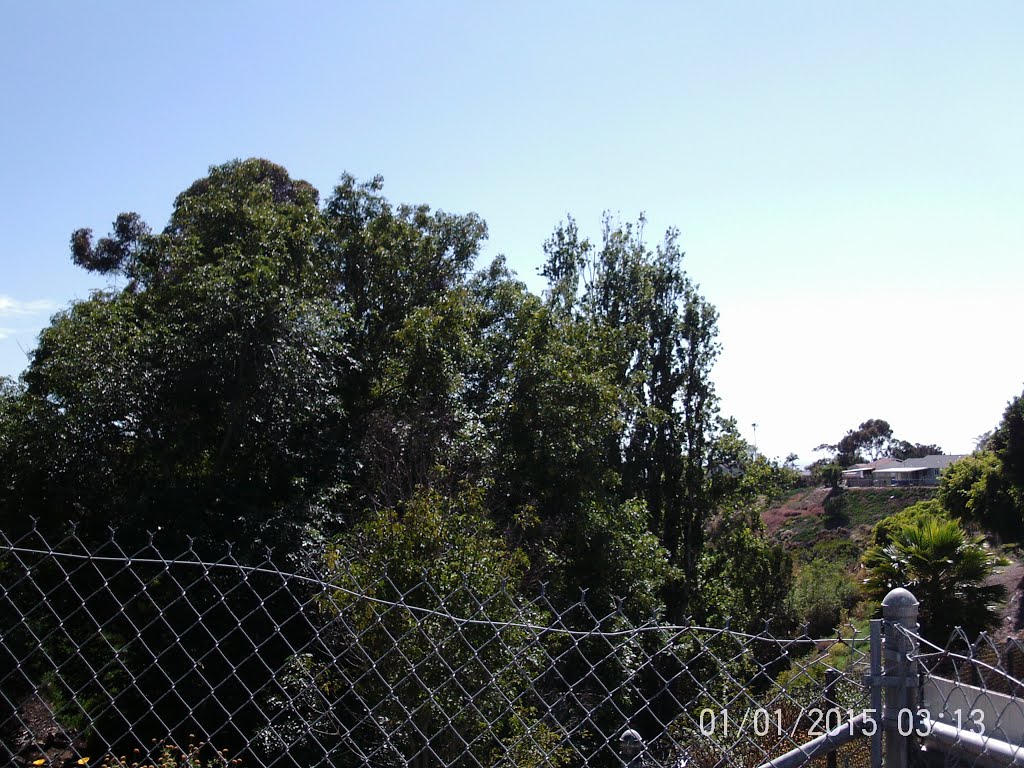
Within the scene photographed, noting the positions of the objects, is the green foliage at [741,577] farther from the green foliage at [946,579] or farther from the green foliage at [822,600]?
the green foliage at [946,579]

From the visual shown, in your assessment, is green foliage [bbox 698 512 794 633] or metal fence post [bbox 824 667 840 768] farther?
→ green foliage [bbox 698 512 794 633]

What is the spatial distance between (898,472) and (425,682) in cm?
4890

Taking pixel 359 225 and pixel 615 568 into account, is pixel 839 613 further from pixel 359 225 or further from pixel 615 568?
pixel 359 225

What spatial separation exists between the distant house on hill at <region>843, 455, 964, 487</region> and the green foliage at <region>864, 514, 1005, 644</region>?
119 ft

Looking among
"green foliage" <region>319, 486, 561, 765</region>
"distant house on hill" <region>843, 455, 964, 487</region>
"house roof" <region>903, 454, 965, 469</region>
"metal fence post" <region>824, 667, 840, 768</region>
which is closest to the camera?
"metal fence post" <region>824, 667, 840, 768</region>

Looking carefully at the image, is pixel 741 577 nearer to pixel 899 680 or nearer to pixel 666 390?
pixel 666 390

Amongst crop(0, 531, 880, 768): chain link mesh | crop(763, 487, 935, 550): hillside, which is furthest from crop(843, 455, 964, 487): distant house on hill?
crop(0, 531, 880, 768): chain link mesh

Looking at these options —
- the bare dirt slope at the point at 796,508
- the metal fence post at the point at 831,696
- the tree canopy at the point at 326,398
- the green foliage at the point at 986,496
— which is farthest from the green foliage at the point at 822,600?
the metal fence post at the point at 831,696

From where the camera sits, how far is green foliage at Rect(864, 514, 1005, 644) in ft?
30.9

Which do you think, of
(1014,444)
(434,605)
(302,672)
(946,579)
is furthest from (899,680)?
(1014,444)

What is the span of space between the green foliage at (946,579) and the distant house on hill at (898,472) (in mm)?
36388

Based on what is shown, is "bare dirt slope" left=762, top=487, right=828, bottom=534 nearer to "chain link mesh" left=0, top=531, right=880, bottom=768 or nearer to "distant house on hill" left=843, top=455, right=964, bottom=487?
"distant house on hill" left=843, top=455, right=964, bottom=487

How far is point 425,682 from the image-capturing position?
508 centimetres

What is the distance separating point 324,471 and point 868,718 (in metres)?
9.31
